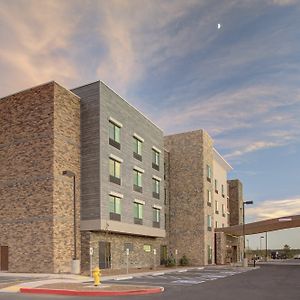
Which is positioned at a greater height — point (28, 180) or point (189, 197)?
point (28, 180)

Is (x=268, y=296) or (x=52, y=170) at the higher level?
(x=52, y=170)

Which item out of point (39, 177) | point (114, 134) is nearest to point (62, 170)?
point (39, 177)

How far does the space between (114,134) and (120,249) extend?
1080 centimetres

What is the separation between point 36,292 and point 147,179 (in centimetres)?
3019

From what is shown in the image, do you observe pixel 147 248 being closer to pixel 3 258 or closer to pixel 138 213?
pixel 138 213

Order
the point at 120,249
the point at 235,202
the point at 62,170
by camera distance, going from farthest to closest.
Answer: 1. the point at 235,202
2. the point at 120,249
3. the point at 62,170

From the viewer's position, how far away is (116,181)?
4144 centimetres

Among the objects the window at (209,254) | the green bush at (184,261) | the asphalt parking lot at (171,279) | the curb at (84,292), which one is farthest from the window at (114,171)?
the window at (209,254)

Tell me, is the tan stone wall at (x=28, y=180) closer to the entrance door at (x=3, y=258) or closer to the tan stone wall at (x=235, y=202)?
the entrance door at (x=3, y=258)

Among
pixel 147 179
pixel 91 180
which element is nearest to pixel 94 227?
pixel 91 180

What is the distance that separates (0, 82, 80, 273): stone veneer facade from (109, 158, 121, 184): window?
3.29 metres

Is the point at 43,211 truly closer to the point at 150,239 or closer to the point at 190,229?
the point at 150,239

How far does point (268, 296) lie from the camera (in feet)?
61.9

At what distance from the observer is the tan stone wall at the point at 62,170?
115 ft
